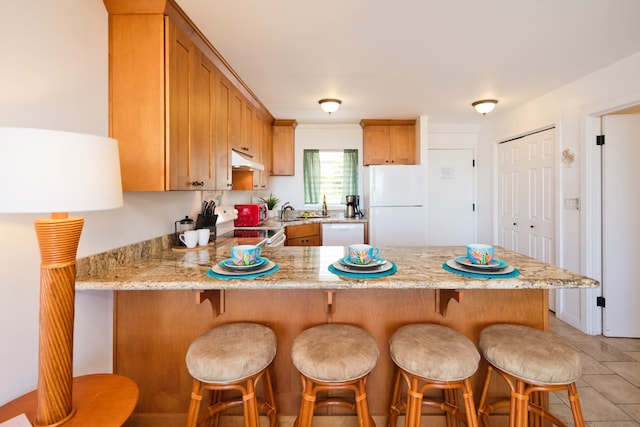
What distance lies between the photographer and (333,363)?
→ 1.13m

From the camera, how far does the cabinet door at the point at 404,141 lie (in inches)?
167

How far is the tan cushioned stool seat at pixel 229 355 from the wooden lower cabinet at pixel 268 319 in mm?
241

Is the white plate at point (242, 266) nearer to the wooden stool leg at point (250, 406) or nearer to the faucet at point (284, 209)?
the wooden stool leg at point (250, 406)

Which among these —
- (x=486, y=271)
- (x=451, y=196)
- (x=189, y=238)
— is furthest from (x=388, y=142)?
(x=486, y=271)

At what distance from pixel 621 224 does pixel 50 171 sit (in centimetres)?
390

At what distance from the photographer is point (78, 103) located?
4.53ft

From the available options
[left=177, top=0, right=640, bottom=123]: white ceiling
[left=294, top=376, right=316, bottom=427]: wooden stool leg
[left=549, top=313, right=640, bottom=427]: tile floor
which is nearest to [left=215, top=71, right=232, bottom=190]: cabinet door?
[left=177, top=0, right=640, bottom=123]: white ceiling

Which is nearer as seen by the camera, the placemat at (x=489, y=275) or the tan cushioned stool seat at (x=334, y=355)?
the tan cushioned stool seat at (x=334, y=355)

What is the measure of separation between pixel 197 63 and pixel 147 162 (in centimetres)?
79

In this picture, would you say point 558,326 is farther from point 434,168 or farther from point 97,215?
point 97,215

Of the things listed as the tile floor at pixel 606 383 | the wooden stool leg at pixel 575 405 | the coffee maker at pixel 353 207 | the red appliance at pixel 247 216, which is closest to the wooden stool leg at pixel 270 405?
the wooden stool leg at pixel 575 405

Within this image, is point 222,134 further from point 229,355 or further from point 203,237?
point 229,355

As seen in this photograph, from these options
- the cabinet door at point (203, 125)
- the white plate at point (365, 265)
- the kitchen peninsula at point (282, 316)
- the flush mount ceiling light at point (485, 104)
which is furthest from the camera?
the flush mount ceiling light at point (485, 104)

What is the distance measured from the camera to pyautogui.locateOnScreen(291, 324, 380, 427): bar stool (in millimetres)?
1124
